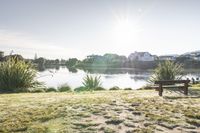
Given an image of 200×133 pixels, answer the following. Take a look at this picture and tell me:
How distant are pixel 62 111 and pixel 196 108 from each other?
13.8 ft

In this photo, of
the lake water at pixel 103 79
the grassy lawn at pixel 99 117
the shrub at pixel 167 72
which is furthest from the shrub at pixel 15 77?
the shrub at pixel 167 72

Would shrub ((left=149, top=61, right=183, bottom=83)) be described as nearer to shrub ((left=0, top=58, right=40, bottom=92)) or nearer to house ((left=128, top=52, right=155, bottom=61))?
shrub ((left=0, top=58, right=40, bottom=92))

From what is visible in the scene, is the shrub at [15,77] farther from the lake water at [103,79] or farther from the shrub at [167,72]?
the shrub at [167,72]

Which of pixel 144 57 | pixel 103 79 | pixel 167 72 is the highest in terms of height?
pixel 144 57

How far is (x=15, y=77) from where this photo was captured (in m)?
16.3

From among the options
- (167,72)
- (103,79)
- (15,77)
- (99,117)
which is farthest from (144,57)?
(99,117)

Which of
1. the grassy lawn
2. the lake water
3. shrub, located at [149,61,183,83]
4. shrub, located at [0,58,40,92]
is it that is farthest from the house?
the grassy lawn

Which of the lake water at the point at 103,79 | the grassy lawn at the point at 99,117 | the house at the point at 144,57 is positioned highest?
the house at the point at 144,57

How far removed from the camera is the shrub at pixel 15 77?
1606cm

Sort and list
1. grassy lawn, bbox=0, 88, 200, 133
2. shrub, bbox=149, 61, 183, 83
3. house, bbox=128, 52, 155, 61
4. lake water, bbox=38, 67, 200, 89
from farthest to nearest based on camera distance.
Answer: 1. house, bbox=128, 52, 155, 61
2. lake water, bbox=38, 67, 200, 89
3. shrub, bbox=149, 61, 183, 83
4. grassy lawn, bbox=0, 88, 200, 133

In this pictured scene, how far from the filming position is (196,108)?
9250 millimetres

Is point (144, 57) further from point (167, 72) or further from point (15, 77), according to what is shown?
point (15, 77)

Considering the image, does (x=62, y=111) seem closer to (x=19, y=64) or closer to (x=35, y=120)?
(x=35, y=120)

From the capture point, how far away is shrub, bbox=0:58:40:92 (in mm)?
16062
